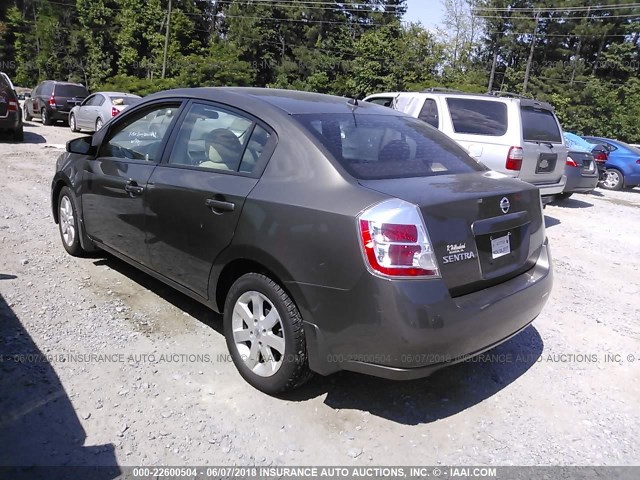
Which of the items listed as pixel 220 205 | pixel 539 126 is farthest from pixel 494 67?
pixel 220 205

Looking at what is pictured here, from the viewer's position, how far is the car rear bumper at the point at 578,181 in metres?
10.5

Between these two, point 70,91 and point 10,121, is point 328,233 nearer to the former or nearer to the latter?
point 10,121

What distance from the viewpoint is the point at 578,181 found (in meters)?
10.6

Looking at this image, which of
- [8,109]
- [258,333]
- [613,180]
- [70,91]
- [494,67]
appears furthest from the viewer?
[494,67]

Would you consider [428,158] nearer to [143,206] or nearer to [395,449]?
[395,449]

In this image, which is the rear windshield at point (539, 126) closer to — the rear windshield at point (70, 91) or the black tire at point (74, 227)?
the black tire at point (74, 227)

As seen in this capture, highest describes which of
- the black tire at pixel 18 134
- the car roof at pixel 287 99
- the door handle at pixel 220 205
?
the car roof at pixel 287 99

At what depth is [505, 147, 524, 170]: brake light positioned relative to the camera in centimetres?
743

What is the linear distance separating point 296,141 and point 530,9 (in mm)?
54673

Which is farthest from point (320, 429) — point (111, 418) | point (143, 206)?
point (143, 206)

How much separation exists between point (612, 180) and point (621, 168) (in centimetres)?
44

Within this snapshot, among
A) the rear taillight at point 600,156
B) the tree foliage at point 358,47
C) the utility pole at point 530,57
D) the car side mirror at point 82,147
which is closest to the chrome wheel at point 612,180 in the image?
the rear taillight at point 600,156

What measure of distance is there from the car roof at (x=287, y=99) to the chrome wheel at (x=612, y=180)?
46.2ft

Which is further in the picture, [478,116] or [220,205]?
[478,116]
